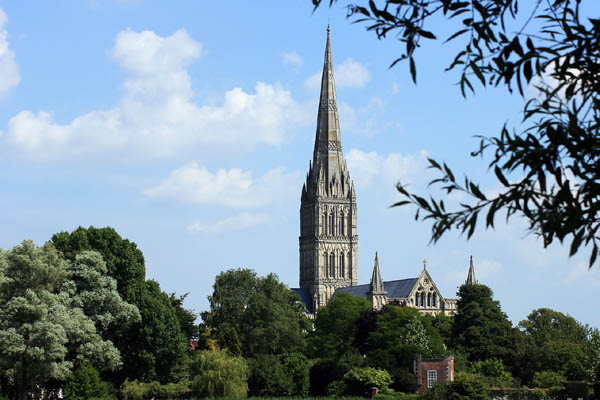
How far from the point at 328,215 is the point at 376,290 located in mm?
20946

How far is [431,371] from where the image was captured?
6000 cm

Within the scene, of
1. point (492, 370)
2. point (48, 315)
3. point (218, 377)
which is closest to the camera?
point (48, 315)

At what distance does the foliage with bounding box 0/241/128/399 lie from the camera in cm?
4500

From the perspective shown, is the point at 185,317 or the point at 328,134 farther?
the point at 328,134

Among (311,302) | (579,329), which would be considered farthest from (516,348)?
(311,302)

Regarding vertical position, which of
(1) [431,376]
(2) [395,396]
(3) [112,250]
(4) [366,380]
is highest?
(3) [112,250]

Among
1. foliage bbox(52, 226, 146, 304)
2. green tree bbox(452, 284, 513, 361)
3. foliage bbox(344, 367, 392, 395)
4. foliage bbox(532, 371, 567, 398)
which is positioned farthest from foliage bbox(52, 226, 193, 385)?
green tree bbox(452, 284, 513, 361)

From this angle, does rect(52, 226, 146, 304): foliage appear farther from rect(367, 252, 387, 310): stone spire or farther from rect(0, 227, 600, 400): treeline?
rect(367, 252, 387, 310): stone spire

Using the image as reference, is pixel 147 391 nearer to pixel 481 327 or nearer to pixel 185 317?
pixel 185 317

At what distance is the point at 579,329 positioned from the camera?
305 feet

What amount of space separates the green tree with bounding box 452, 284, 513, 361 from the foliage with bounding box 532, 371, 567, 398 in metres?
14.8

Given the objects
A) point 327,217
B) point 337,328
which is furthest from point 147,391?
point 327,217

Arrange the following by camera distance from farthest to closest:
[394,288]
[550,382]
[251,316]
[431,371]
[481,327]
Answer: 1. [394,288]
2. [481,327]
3. [251,316]
4. [550,382]
5. [431,371]

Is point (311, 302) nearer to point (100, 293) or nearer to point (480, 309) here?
point (480, 309)
